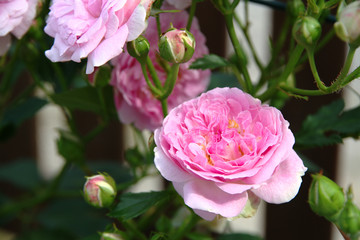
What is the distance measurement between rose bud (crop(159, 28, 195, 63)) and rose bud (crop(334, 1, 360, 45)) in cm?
11

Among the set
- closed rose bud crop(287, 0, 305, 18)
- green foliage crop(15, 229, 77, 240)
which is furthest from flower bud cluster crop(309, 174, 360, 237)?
green foliage crop(15, 229, 77, 240)

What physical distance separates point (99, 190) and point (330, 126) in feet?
0.90

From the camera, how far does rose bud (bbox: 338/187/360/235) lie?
437mm

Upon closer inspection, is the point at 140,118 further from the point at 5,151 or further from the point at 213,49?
the point at 5,151

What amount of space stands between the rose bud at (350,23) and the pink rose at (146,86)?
18 centimetres

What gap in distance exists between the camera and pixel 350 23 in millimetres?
385

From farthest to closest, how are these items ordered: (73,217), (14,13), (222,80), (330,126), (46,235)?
1. (73,217)
2. (46,235)
3. (222,80)
4. (330,126)
5. (14,13)

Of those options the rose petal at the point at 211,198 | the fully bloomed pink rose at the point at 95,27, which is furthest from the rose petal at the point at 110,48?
the rose petal at the point at 211,198

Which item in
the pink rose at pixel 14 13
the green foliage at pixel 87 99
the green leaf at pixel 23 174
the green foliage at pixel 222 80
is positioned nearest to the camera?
the pink rose at pixel 14 13

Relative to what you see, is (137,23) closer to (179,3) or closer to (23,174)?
(179,3)

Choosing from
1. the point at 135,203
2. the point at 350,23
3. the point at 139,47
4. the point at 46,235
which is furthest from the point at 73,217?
the point at 350,23

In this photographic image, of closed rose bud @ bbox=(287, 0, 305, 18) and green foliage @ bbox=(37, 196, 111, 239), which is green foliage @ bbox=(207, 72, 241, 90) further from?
green foliage @ bbox=(37, 196, 111, 239)

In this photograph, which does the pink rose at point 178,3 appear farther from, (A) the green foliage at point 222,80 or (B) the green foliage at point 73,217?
(B) the green foliage at point 73,217

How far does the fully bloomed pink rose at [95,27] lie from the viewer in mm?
406
